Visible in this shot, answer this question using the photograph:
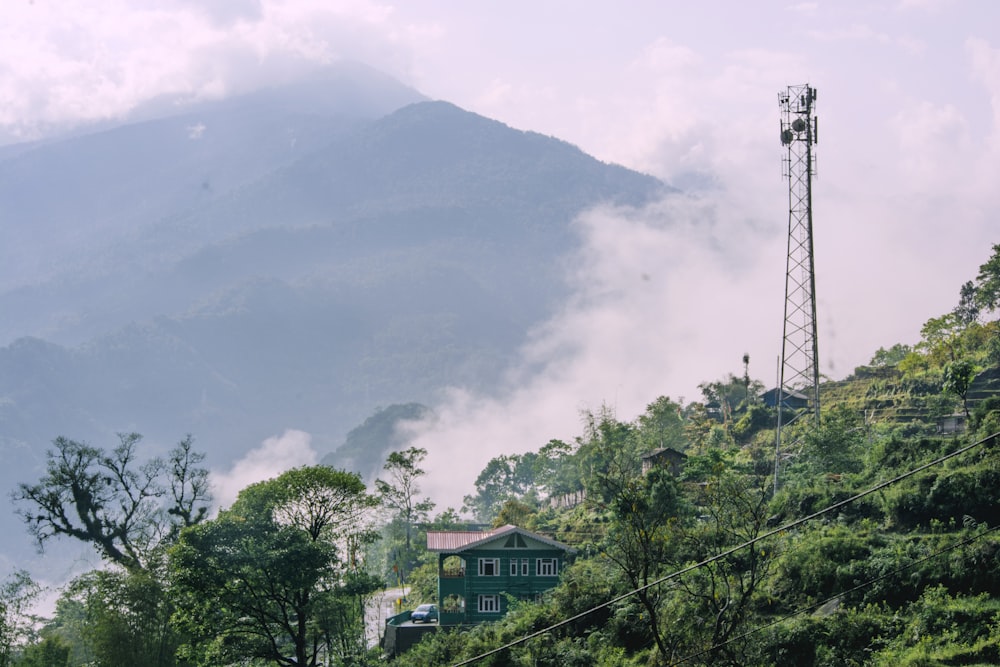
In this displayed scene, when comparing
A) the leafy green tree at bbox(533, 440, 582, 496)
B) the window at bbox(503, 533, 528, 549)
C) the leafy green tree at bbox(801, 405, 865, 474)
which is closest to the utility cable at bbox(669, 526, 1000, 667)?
the leafy green tree at bbox(801, 405, 865, 474)

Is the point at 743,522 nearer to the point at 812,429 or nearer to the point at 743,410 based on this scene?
the point at 812,429

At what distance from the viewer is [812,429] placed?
6612 cm

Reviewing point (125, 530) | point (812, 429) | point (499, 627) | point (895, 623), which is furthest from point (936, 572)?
point (125, 530)

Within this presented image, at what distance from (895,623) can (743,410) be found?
63.6 metres

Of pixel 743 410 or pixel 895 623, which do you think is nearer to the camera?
pixel 895 623

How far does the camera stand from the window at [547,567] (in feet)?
184

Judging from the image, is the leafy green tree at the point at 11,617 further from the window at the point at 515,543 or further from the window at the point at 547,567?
the window at the point at 547,567

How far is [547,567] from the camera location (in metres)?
56.1

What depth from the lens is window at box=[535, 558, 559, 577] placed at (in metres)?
56.0

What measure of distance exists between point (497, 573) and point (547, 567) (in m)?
2.65

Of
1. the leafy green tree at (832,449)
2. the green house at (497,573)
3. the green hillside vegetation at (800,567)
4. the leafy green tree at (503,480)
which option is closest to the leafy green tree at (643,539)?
the green hillside vegetation at (800,567)

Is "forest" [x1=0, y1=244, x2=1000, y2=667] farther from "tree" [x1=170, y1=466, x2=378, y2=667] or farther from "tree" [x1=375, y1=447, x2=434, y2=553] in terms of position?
"tree" [x1=375, y1=447, x2=434, y2=553]

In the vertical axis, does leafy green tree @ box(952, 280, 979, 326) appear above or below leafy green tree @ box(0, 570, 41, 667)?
above

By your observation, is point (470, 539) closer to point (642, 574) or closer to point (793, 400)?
point (642, 574)
